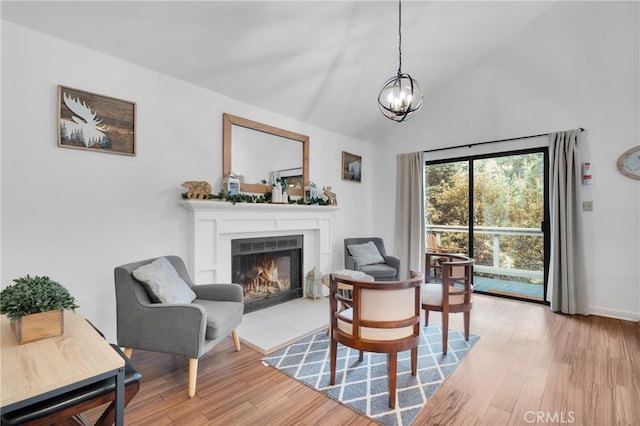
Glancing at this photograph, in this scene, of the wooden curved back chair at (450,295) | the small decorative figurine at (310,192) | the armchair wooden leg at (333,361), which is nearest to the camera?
the armchair wooden leg at (333,361)

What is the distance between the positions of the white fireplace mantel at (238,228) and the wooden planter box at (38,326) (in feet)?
5.66

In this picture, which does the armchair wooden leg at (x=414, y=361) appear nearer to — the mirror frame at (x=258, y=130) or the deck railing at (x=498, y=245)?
the mirror frame at (x=258, y=130)

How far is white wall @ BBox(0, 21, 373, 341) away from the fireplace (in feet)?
2.49

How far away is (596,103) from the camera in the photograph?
3.70 m

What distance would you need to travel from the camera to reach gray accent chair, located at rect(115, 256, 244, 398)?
2.09m

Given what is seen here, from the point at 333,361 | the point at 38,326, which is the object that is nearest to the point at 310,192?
the point at 333,361

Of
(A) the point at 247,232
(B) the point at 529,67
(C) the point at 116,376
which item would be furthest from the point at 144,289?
(B) the point at 529,67

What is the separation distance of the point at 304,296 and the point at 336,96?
2.80 metres

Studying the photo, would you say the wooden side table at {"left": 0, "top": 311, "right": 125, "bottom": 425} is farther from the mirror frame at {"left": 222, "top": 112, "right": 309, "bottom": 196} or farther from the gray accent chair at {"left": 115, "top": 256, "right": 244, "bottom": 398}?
the mirror frame at {"left": 222, "top": 112, "right": 309, "bottom": 196}

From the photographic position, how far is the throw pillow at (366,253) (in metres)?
4.51

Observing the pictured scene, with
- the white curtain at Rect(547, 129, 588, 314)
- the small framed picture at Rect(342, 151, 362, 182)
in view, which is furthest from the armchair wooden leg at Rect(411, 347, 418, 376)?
the small framed picture at Rect(342, 151, 362, 182)

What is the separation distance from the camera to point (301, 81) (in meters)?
3.72

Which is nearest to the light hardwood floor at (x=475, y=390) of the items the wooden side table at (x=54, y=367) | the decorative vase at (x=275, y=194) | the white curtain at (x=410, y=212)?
the wooden side table at (x=54, y=367)

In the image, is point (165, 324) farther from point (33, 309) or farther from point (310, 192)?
point (310, 192)
